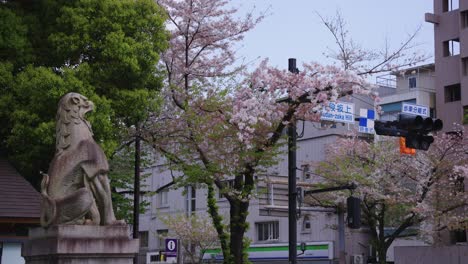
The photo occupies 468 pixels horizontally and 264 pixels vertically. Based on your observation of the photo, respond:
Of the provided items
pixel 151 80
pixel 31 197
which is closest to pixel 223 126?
pixel 151 80

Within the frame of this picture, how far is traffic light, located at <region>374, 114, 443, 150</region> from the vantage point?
15.5m

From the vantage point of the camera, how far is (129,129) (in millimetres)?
21734

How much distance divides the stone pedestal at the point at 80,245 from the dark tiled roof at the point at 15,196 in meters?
6.83

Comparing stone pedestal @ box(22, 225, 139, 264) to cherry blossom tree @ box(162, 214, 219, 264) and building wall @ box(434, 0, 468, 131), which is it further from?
building wall @ box(434, 0, 468, 131)

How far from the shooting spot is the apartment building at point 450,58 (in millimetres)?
45000

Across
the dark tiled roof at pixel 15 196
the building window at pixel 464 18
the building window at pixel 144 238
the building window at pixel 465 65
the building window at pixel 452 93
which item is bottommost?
the building window at pixel 144 238

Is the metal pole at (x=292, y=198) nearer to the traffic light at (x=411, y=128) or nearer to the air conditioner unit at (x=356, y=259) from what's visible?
the traffic light at (x=411, y=128)

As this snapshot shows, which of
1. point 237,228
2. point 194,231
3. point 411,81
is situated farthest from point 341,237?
point 411,81

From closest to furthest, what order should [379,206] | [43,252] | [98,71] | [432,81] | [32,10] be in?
[43,252], [98,71], [32,10], [379,206], [432,81]

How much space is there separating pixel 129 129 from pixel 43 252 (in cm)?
1022

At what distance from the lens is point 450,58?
46.3 metres

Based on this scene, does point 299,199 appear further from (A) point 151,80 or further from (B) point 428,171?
(B) point 428,171

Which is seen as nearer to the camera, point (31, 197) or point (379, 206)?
point (31, 197)

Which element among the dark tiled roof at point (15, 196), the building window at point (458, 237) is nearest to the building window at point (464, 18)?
the building window at point (458, 237)
